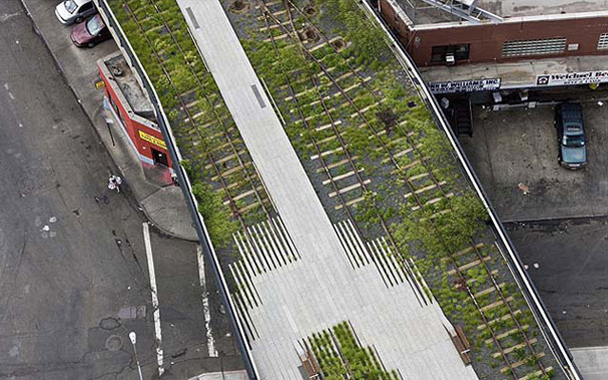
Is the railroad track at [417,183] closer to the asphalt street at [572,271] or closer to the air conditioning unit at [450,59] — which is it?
the air conditioning unit at [450,59]

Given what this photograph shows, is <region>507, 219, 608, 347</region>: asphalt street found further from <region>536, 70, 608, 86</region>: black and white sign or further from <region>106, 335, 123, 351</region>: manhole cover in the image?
<region>106, 335, 123, 351</region>: manhole cover

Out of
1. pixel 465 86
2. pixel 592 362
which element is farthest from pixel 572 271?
pixel 465 86

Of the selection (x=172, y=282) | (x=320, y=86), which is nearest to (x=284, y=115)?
(x=320, y=86)

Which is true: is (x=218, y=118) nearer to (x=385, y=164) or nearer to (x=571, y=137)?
(x=385, y=164)

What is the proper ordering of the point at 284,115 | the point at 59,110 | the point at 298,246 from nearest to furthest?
the point at 298,246, the point at 284,115, the point at 59,110

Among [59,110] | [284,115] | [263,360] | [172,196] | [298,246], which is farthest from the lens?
[59,110]

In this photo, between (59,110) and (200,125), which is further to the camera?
(59,110)

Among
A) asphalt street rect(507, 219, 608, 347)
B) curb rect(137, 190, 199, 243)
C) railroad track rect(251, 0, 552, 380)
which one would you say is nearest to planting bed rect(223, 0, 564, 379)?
railroad track rect(251, 0, 552, 380)

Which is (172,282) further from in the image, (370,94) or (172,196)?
(370,94)
